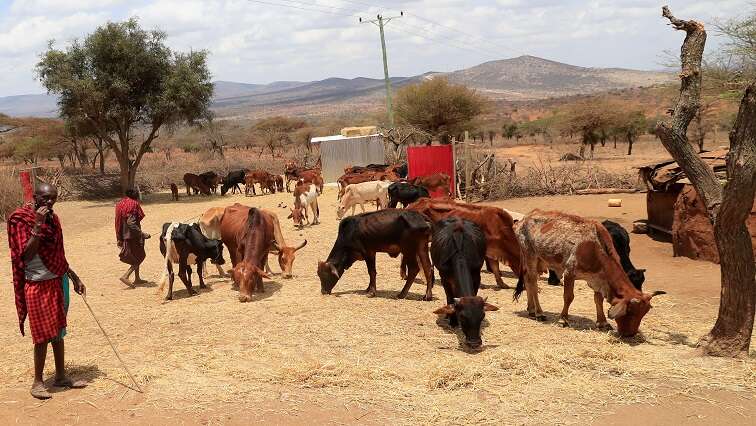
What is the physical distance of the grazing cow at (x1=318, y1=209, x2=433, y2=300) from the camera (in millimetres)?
9648

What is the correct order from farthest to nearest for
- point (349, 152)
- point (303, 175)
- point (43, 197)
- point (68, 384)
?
1. point (349, 152)
2. point (303, 175)
3. point (68, 384)
4. point (43, 197)

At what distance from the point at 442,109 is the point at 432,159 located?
23.2m

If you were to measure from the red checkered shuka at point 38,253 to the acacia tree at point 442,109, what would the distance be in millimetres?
38416

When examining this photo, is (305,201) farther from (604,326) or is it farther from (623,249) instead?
(604,326)

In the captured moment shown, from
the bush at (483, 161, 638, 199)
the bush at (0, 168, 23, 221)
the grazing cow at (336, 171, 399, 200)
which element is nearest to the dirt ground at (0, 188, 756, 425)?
the bush at (483, 161, 638, 199)

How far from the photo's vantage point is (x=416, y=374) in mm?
6512

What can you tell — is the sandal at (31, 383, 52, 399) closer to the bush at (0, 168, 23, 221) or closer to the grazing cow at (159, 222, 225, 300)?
the grazing cow at (159, 222, 225, 300)

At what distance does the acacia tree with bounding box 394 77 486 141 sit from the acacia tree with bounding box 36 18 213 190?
18605 millimetres

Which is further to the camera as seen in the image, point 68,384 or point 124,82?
point 124,82

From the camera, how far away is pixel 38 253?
6000 millimetres

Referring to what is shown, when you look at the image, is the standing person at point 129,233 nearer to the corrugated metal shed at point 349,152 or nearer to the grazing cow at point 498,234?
the grazing cow at point 498,234

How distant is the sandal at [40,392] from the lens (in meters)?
6.12

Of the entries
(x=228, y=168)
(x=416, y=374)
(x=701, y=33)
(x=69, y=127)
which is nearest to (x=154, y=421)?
(x=416, y=374)

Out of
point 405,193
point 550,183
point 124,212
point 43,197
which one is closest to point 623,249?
point 43,197
